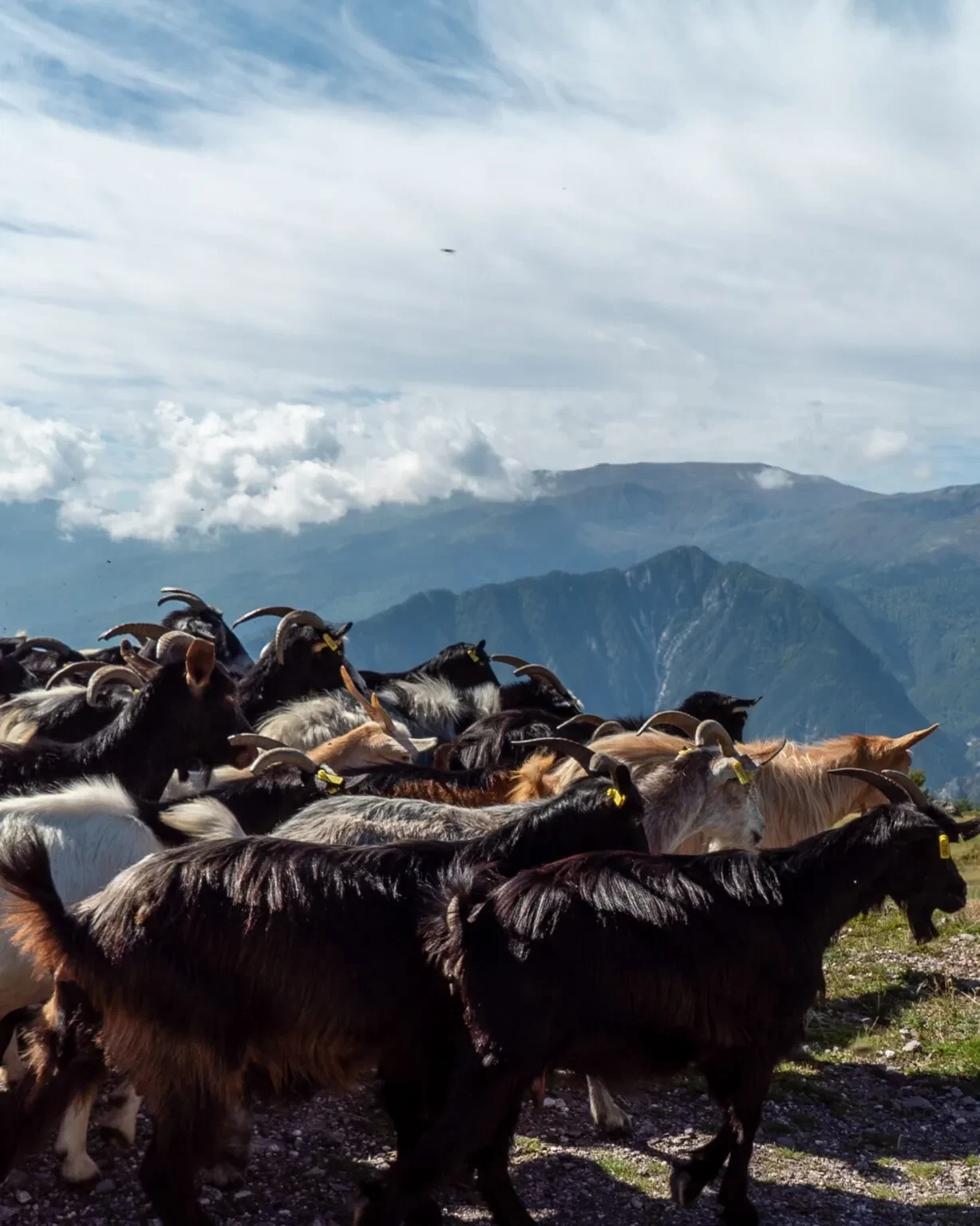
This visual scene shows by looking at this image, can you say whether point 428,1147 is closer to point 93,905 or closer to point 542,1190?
point 542,1190

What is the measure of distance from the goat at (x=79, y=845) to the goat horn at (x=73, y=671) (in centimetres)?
520

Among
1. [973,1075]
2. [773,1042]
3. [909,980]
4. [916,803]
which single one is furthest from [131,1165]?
[909,980]

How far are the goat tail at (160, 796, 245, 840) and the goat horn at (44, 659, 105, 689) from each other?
5348 mm

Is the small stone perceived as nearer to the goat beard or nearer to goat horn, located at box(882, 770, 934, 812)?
the goat beard

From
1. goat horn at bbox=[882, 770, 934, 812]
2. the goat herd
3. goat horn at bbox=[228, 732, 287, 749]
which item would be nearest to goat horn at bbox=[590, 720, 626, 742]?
goat horn at bbox=[228, 732, 287, 749]

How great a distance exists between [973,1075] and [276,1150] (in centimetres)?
390

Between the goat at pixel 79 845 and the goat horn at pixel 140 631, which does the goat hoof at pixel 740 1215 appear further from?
the goat horn at pixel 140 631

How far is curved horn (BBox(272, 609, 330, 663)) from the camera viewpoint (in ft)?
38.2

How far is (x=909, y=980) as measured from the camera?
880 cm

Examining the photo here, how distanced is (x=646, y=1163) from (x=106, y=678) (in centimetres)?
526

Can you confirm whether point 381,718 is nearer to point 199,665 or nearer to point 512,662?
point 199,665

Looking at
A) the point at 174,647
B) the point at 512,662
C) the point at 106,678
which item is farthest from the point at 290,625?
the point at 512,662

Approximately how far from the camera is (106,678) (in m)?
9.23

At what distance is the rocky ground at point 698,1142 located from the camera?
506 cm
